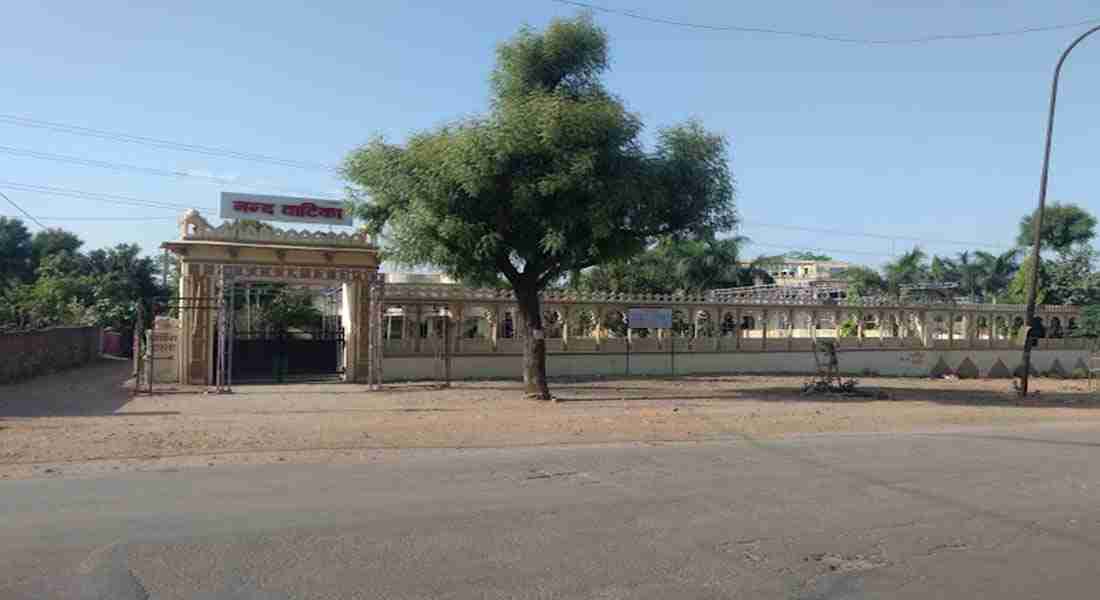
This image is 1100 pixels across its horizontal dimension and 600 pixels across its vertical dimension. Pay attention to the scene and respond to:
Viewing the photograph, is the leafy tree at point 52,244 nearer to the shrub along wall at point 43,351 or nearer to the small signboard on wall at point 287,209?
the shrub along wall at point 43,351

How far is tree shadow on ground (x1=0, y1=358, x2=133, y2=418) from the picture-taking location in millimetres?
A: 17609

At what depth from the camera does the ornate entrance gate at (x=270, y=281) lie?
2458cm

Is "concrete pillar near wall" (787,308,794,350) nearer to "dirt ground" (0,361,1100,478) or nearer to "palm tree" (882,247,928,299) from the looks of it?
"dirt ground" (0,361,1100,478)

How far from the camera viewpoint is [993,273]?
72.2 metres

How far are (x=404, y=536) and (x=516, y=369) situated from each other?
72.7 feet

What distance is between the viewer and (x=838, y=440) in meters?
14.9

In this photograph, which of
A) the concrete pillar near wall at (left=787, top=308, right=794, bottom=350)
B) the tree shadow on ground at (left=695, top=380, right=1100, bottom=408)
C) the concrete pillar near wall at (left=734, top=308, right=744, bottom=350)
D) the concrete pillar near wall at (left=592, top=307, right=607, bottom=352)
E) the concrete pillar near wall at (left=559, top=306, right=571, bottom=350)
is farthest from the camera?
the concrete pillar near wall at (left=787, top=308, right=794, bottom=350)

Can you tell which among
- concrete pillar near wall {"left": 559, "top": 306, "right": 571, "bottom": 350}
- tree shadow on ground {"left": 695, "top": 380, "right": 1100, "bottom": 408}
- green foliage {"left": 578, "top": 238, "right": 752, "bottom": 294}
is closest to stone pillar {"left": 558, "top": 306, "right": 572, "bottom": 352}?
concrete pillar near wall {"left": 559, "top": 306, "right": 571, "bottom": 350}

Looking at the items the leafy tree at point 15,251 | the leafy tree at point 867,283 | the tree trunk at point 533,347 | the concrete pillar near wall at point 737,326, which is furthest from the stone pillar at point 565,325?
the leafy tree at point 15,251

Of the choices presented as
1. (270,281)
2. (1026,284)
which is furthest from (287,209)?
(1026,284)

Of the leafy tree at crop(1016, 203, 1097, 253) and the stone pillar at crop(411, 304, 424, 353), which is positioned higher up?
the leafy tree at crop(1016, 203, 1097, 253)

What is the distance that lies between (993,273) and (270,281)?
63320 millimetres

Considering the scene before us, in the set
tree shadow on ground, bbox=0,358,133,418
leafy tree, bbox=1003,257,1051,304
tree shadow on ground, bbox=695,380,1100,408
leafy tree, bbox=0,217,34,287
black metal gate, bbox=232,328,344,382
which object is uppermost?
leafy tree, bbox=0,217,34,287

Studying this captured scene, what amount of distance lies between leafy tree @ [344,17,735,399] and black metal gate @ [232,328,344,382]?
21.7ft
